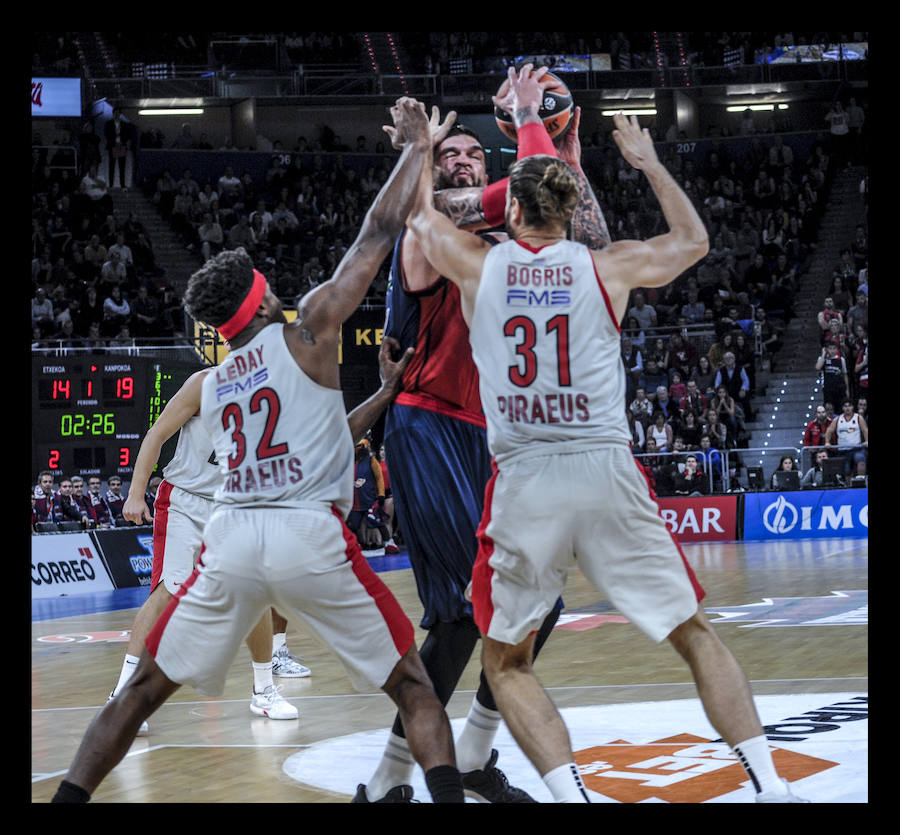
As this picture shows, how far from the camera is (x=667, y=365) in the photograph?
2169 cm

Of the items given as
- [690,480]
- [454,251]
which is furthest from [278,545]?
[690,480]

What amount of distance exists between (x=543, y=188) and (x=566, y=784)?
6.23 ft

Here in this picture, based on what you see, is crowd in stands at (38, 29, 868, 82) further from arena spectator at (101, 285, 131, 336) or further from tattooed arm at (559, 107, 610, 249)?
tattooed arm at (559, 107, 610, 249)

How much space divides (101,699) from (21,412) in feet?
12.0

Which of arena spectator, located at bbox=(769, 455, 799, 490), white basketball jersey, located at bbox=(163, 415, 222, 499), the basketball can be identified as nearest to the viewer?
the basketball

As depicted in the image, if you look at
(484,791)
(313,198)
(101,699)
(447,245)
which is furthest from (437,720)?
(313,198)

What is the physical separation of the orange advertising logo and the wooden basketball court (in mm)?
328

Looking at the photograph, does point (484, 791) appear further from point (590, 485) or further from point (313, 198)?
point (313, 198)

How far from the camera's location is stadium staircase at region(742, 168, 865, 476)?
2148 cm

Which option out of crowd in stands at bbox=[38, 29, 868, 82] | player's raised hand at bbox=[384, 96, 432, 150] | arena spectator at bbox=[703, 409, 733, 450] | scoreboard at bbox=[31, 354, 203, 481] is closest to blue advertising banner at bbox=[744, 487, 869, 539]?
arena spectator at bbox=[703, 409, 733, 450]

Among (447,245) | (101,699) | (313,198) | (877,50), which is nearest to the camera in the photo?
(447,245)

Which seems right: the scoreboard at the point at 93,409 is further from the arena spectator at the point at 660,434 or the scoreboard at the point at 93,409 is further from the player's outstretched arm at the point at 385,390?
the player's outstretched arm at the point at 385,390

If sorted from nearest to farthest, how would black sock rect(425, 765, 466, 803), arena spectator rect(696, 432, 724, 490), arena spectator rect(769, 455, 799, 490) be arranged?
black sock rect(425, 765, 466, 803), arena spectator rect(769, 455, 799, 490), arena spectator rect(696, 432, 724, 490)

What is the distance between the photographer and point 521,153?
15.1 ft
